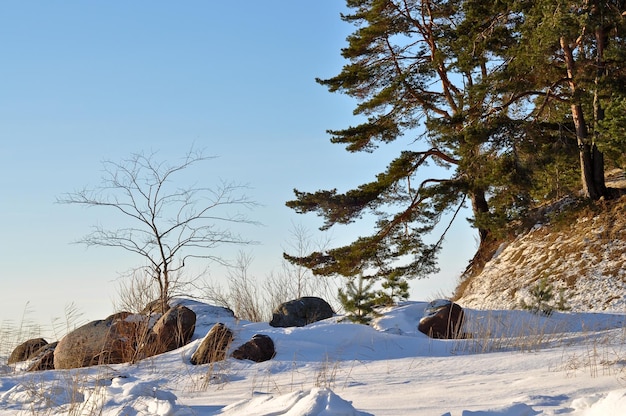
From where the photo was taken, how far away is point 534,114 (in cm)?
1502

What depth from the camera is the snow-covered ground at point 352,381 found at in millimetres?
4121

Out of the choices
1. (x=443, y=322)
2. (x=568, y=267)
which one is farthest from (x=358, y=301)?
(x=568, y=267)

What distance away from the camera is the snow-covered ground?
4121 mm

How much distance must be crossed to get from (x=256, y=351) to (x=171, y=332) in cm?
174

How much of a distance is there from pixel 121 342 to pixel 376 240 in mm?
7662

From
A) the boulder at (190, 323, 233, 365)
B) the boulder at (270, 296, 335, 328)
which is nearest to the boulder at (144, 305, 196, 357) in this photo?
the boulder at (190, 323, 233, 365)

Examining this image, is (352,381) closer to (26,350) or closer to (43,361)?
(43,361)

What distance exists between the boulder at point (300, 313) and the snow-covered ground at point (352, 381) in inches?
72.6

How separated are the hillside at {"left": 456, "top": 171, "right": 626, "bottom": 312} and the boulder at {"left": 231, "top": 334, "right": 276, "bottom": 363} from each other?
6074mm

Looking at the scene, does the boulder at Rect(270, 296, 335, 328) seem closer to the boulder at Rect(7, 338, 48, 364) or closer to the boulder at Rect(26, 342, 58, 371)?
the boulder at Rect(26, 342, 58, 371)

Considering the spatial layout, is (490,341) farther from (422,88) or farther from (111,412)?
(422,88)

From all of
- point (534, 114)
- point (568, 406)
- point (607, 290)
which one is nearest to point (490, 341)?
point (568, 406)

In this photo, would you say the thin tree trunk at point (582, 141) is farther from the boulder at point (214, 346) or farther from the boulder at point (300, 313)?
the boulder at point (214, 346)

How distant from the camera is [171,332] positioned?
8719 millimetres
